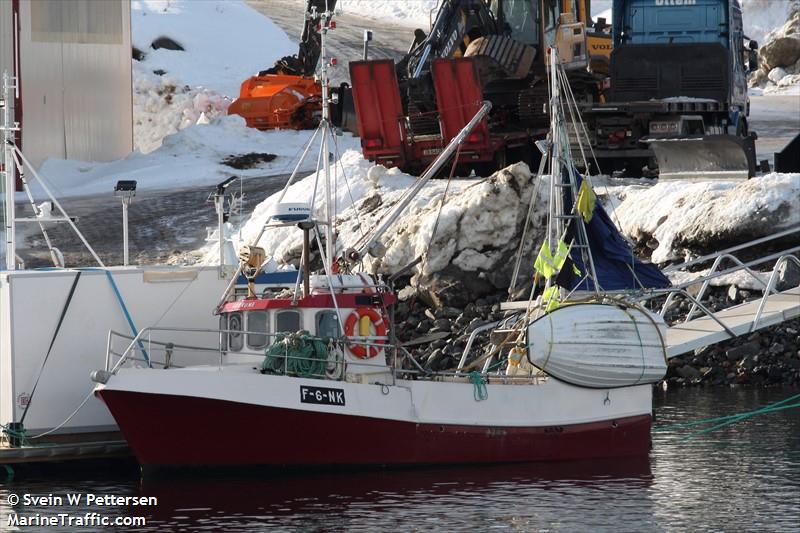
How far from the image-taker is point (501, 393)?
1942 centimetres

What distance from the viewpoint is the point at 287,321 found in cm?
1916

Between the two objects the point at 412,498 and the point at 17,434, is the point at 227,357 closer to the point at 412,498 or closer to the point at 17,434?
the point at 17,434

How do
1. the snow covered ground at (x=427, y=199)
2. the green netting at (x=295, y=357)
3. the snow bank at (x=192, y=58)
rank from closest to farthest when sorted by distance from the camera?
the green netting at (x=295, y=357), the snow covered ground at (x=427, y=199), the snow bank at (x=192, y=58)

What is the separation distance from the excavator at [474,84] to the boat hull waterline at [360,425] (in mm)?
10853

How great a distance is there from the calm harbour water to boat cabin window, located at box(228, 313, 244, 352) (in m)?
1.32

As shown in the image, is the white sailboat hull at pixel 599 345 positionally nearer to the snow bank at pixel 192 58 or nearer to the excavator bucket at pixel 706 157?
the excavator bucket at pixel 706 157

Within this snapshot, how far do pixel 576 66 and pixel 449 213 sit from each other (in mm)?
5867

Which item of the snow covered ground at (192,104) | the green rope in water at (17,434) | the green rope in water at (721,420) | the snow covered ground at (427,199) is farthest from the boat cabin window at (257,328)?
the snow covered ground at (192,104)

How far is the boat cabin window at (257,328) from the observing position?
63.1 ft

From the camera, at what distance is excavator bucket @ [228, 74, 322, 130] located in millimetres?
39500

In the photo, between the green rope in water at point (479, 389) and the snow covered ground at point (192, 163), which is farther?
the snow covered ground at point (192, 163)

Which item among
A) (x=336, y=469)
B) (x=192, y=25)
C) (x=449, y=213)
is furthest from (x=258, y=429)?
(x=192, y=25)

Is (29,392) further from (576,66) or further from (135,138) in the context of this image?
(135,138)

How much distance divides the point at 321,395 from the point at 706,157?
12471 mm
